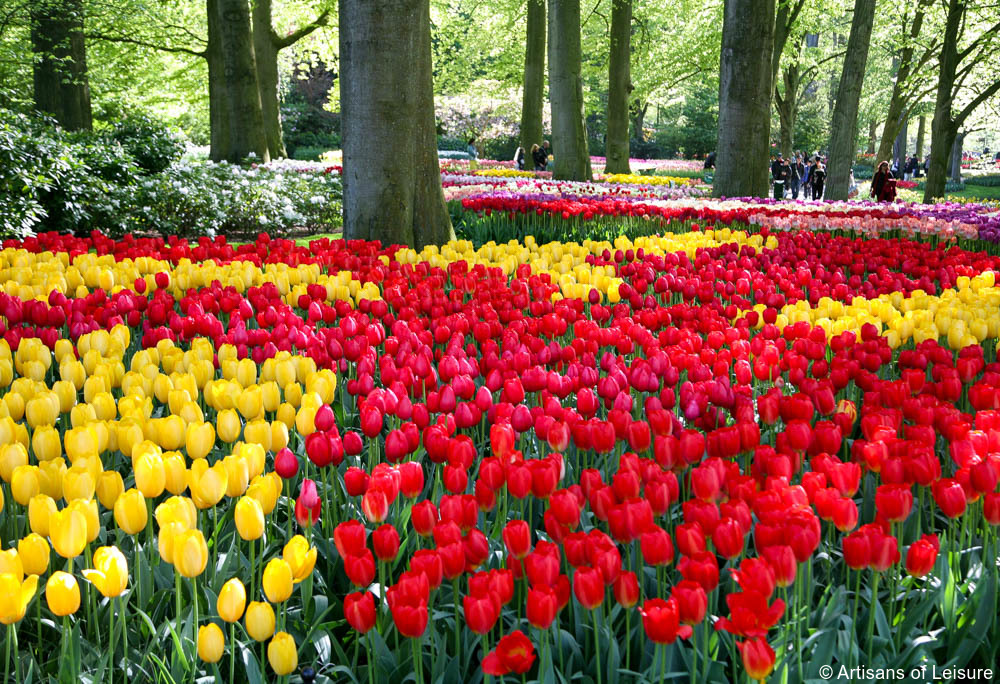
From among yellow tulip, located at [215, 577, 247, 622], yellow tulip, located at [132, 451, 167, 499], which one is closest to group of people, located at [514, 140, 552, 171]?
yellow tulip, located at [132, 451, 167, 499]

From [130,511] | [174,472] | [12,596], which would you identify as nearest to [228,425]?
[174,472]

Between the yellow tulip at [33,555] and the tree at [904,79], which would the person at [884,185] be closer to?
the tree at [904,79]

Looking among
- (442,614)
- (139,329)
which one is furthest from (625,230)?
(442,614)

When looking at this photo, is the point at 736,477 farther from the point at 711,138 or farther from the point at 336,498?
the point at 711,138

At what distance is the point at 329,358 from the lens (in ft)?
11.7

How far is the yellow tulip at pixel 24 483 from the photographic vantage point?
6.89 feet

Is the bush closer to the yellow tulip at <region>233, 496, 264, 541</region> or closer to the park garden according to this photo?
the park garden

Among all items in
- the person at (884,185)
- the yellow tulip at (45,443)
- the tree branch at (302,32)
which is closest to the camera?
the yellow tulip at (45,443)

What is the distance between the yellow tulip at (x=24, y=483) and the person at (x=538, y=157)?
26.1 metres

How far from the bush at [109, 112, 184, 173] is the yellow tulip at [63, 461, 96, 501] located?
12542 mm

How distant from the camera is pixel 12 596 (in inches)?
63.7

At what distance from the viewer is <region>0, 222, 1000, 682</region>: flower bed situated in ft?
5.82

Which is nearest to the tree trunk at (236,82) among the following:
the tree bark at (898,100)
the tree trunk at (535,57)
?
the tree trunk at (535,57)

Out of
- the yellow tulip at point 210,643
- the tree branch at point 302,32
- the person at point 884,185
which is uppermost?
the tree branch at point 302,32
